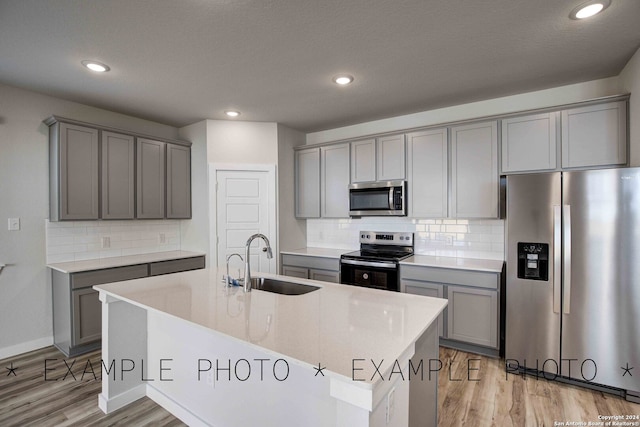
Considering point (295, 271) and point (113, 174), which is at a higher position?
point (113, 174)

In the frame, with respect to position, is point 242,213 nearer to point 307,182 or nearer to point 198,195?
point 198,195

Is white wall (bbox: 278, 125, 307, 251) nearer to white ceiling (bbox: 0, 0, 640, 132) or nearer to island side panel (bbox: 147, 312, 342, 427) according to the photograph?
white ceiling (bbox: 0, 0, 640, 132)

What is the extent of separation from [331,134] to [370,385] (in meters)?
3.95

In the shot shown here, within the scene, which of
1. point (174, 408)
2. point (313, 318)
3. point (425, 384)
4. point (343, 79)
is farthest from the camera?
point (343, 79)

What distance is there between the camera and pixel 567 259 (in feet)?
7.91

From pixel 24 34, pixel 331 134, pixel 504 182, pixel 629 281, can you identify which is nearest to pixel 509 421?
pixel 629 281

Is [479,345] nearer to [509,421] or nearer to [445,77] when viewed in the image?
[509,421]

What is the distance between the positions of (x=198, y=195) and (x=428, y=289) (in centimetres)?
299

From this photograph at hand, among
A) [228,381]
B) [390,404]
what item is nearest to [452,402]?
[390,404]

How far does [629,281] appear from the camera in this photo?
7.28 feet

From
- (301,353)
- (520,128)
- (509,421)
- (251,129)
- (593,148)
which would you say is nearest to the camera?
(301,353)

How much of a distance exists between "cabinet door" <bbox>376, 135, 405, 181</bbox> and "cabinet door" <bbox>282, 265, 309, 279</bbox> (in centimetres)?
147

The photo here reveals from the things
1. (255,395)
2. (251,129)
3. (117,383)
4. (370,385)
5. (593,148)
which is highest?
(251,129)

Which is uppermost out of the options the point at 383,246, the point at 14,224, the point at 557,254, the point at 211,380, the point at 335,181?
the point at 335,181
